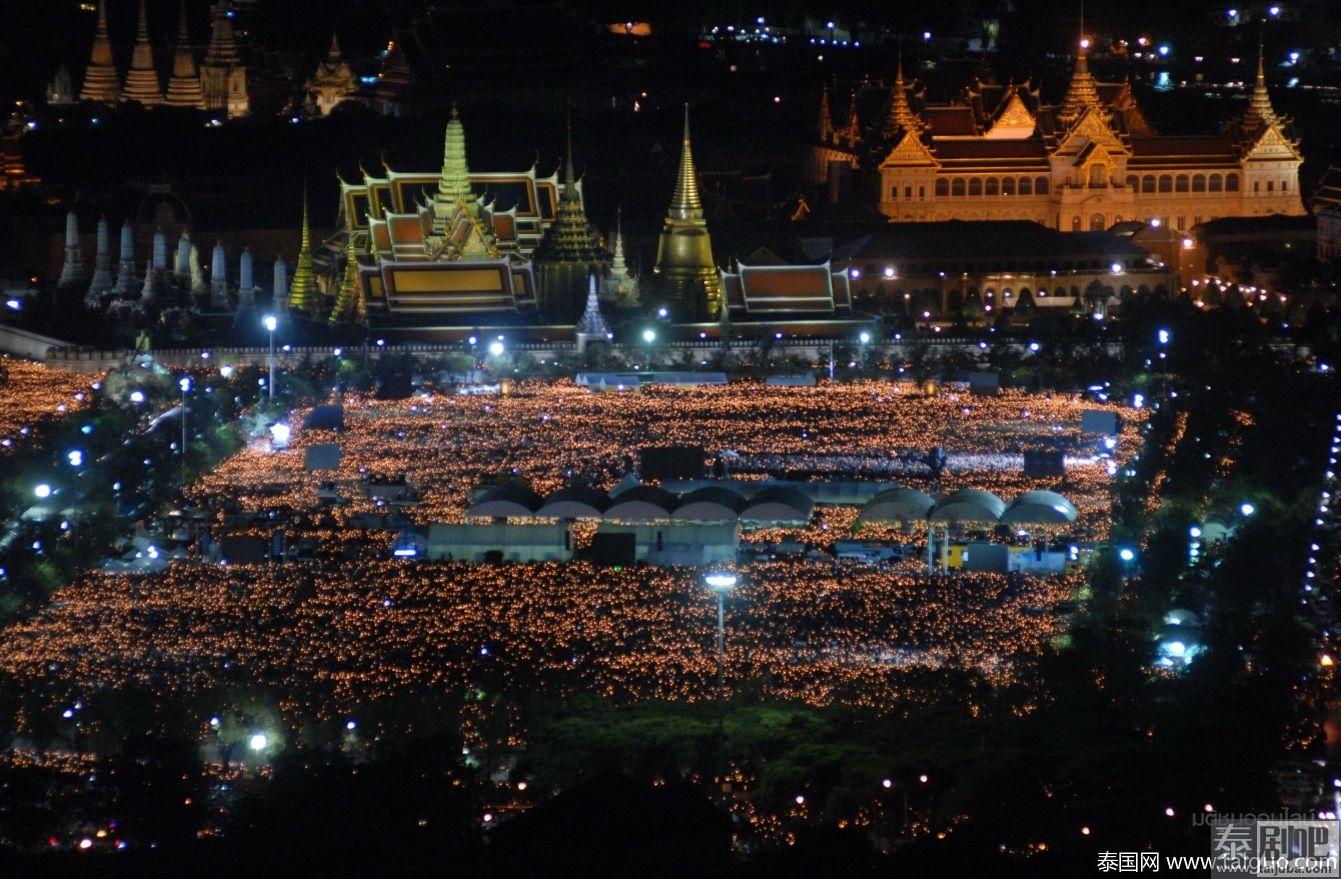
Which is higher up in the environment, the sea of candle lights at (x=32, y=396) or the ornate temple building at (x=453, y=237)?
the ornate temple building at (x=453, y=237)

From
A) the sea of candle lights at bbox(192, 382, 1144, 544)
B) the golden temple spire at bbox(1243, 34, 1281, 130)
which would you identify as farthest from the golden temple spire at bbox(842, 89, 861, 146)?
the sea of candle lights at bbox(192, 382, 1144, 544)

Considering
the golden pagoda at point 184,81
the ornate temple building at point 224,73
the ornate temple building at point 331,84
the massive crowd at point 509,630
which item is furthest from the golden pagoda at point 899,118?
the massive crowd at point 509,630

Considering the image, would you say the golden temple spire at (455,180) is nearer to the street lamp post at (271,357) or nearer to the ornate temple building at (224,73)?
the street lamp post at (271,357)

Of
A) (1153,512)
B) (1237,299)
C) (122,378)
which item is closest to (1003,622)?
(1153,512)

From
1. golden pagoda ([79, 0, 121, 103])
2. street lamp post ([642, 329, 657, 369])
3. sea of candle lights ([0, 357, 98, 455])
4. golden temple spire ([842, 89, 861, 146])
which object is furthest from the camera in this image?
golden pagoda ([79, 0, 121, 103])

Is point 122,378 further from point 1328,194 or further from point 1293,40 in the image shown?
point 1293,40

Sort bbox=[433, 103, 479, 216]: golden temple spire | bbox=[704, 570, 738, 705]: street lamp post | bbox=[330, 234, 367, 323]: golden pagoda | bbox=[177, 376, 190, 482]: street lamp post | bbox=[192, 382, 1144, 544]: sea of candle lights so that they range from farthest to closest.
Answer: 1. bbox=[433, 103, 479, 216]: golden temple spire
2. bbox=[330, 234, 367, 323]: golden pagoda
3. bbox=[177, 376, 190, 482]: street lamp post
4. bbox=[192, 382, 1144, 544]: sea of candle lights
5. bbox=[704, 570, 738, 705]: street lamp post

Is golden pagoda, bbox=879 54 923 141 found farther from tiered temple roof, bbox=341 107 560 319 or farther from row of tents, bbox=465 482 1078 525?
row of tents, bbox=465 482 1078 525
